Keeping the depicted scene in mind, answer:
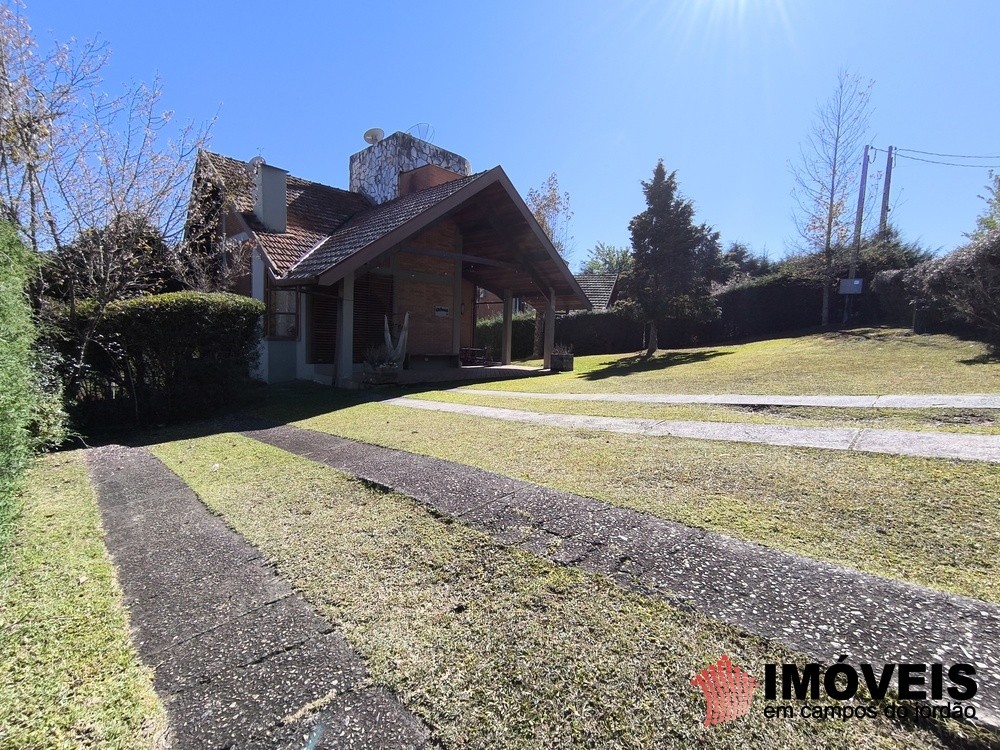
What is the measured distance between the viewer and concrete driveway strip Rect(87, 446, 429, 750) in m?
1.71

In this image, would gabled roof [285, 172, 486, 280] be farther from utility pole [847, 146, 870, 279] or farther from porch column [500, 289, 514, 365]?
utility pole [847, 146, 870, 279]

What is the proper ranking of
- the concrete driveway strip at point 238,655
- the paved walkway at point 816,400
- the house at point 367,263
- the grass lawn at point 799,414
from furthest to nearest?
the house at point 367,263
the paved walkway at point 816,400
the grass lawn at point 799,414
the concrete driveway strip at point 238,655

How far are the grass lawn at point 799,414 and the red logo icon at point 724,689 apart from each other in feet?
15.1

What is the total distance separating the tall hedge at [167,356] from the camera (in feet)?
26.0

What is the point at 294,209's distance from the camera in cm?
1515

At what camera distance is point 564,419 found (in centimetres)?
699

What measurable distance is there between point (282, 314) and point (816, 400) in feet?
42.5

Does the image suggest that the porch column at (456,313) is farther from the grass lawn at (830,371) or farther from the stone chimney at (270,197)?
the stone chimney at (270,197)

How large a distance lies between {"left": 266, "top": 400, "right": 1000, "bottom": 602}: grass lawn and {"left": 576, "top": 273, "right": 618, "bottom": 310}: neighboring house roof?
24211mm

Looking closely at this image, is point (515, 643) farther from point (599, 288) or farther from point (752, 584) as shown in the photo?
point (599, 288)

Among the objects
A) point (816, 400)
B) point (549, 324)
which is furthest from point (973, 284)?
point (549, 324)

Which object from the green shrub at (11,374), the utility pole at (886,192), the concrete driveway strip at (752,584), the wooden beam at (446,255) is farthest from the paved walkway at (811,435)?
the utility pole at (886,192)

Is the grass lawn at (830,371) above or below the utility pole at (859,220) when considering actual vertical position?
below

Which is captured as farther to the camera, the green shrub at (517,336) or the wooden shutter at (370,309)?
the green shrub at (517,336)
